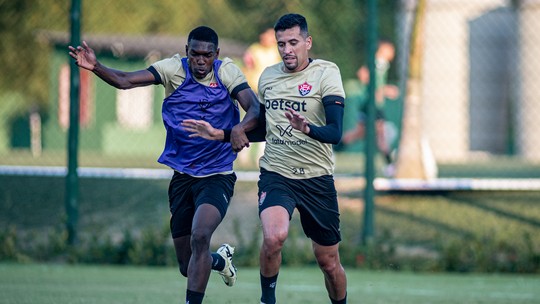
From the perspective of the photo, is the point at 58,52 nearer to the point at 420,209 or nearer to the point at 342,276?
the point at 420,209

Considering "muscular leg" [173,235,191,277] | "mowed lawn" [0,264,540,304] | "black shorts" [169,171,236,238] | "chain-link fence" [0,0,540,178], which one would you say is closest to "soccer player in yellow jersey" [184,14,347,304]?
"black shorts" [169,171,236,238]

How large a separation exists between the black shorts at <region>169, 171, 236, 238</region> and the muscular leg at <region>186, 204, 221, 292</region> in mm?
187

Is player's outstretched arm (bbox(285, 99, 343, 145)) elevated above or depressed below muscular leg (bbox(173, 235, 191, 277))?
above

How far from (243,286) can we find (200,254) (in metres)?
3.06

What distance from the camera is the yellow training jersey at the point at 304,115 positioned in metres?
7.35

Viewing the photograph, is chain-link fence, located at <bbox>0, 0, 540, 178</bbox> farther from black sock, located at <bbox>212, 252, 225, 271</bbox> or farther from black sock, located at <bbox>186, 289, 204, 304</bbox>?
black sock, located at <bbox>186, 289, 204, 304</bbox>

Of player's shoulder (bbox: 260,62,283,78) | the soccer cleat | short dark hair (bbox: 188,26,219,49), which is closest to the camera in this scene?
short dark hair (bbox: 188,26,219,49)

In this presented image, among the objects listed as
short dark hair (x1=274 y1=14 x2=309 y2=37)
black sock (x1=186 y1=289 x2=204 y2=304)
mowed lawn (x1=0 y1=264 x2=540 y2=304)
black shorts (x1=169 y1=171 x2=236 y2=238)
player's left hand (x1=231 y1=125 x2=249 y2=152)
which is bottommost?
mowed lawn (x1=0 y1=264 x2=540 y2=304)

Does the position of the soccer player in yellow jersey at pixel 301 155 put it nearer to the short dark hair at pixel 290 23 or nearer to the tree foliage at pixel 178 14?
the short dark hair at pixel 290 23

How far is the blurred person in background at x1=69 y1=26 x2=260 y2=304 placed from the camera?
748cm

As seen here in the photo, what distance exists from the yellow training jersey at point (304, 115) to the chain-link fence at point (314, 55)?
7.30 m

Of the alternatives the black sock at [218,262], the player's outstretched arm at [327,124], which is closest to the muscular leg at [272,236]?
the player's outstretched arm at [327,124]

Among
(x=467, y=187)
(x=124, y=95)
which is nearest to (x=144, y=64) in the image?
(x=124, y=95)

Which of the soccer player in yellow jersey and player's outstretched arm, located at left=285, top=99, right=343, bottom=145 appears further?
the soccer player in yellow jersey
